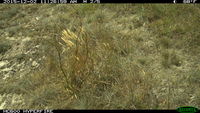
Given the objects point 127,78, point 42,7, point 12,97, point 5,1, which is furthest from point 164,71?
point 5,1

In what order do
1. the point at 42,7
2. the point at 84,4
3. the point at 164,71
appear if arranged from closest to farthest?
the point at 164,71 → the point at 84,4 → the point at 42,7

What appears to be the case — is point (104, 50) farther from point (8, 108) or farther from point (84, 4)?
point (84, 4)

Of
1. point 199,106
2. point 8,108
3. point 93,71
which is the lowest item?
point 8,108

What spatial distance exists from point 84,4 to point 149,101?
3.64m

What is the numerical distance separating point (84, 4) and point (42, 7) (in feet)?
4.67

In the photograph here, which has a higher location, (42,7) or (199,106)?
(42,7)

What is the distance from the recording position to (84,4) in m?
7.54

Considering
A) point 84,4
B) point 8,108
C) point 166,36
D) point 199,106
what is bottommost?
point 8,108

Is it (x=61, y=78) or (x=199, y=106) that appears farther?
(x=61, y=78)

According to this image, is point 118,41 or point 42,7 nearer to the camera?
point 118,41

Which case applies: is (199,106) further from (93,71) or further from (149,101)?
(93,71)

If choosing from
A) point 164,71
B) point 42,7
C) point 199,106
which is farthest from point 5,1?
point 199,106

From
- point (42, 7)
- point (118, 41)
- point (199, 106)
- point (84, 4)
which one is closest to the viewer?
point (199, 106)

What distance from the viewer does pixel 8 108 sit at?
5.29 meters
